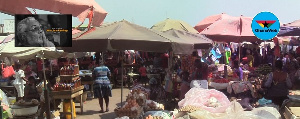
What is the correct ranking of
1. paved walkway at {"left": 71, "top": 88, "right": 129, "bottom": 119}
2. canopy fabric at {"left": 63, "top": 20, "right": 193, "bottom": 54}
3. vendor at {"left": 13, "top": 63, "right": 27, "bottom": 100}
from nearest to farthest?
canopy fabric at {"left": 63, "top": 20, "right": 193, "bottom": 54}, paved walkway at {"left": 71, "top": 88, "right": 129, "bottom": 119}, vendor at {"left": 13, "top": 63, "right": 27, "bottom": 100}

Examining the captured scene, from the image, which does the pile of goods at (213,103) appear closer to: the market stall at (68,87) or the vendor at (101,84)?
the vendor at (101,84)

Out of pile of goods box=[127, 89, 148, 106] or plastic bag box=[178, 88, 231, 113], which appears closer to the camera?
plastic bag box=[178, 88, 231, 113]

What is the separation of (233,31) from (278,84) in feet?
8.03

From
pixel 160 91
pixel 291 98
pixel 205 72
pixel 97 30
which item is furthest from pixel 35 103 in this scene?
pixel 291 98

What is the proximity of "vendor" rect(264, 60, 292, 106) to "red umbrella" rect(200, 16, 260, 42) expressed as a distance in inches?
66.8

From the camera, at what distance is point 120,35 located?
621 cm

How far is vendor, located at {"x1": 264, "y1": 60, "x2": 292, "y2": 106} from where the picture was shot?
25.6 feet

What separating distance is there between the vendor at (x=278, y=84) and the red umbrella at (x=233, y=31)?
1698 mm

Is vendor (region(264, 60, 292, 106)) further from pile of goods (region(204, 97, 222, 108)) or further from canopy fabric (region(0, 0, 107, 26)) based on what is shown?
canopy fabric (region(0, 0, 107, 26))

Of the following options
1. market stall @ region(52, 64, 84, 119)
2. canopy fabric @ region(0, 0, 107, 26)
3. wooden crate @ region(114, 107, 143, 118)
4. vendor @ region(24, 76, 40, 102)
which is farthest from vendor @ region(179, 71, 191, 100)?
canopy fabric @ region(0, 0, 107, 26)

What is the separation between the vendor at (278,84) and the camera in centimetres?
779

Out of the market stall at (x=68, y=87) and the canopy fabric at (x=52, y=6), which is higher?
the canopy fabric at (x=52, y=6)

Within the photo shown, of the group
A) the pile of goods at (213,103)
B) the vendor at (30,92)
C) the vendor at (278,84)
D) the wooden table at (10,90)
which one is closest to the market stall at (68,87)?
the vendor at (30,92)

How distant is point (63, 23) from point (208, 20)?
12643 millimetres
